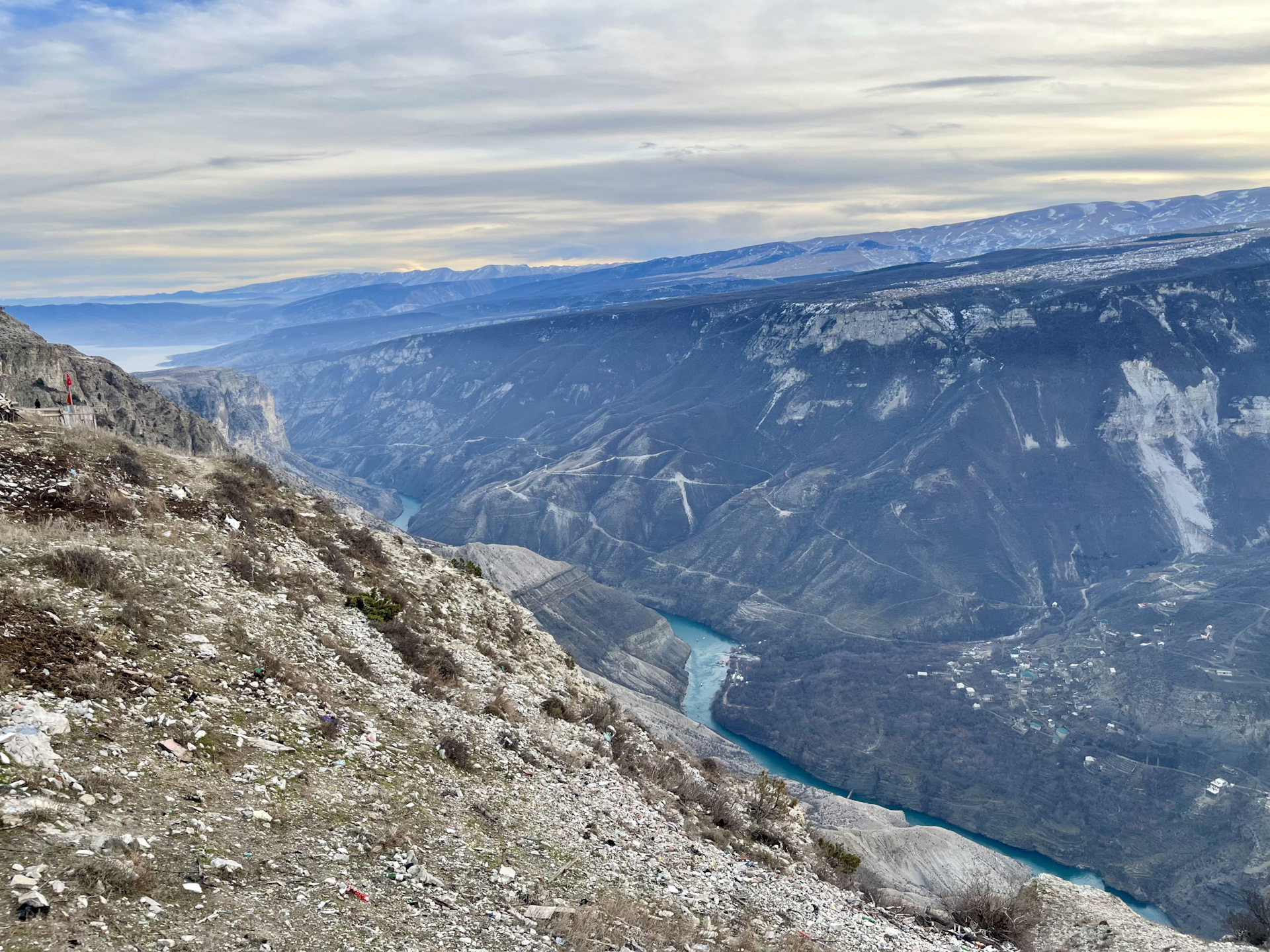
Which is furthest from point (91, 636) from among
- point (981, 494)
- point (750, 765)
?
point (981, 494)

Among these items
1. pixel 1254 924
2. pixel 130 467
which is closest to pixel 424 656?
pixel 130 467

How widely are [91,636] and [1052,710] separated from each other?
107m

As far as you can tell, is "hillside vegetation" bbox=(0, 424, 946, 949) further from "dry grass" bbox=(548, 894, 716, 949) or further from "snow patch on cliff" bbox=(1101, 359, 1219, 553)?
"snow patch on cliff" bbox=(1101, 359, 1219, 553)

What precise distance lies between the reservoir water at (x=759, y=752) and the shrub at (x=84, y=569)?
56.2 meters

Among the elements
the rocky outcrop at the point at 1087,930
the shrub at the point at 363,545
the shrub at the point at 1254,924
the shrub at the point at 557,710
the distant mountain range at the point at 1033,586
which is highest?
the shrub at the point at 363,545

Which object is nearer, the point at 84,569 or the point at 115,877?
the point at 115,877

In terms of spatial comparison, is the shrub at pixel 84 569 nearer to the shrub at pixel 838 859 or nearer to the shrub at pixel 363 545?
the shrub at pixel 363 545

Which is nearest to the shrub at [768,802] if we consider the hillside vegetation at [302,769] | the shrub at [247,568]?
the hillside vegetation at [302,769]

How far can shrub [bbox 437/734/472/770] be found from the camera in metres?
21.1

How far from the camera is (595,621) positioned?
12269 cm

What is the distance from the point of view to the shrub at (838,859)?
28031 millimetres

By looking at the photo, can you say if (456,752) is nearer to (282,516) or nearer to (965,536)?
(282,516)

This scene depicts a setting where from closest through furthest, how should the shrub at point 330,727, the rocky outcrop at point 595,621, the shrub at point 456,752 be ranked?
the shrub at point 330,727 < the shrub at point 456,752 < the rocky outcrop at point 595,621

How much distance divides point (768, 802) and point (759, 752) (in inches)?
3088
